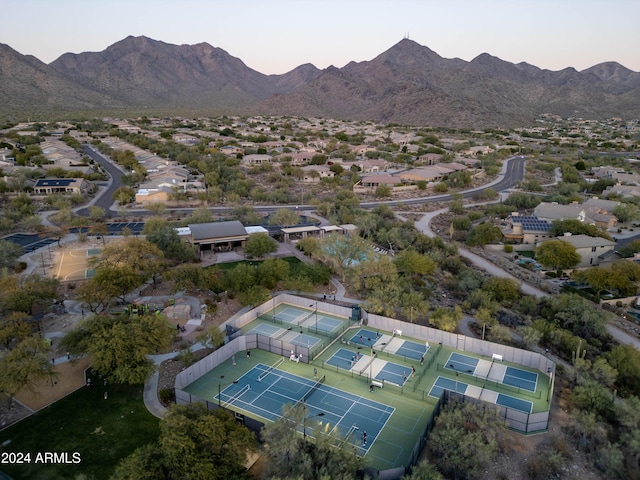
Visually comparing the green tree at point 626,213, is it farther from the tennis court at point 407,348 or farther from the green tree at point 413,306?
the tennis court at point 407,348

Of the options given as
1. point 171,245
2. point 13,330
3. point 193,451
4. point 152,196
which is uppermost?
point 13,330

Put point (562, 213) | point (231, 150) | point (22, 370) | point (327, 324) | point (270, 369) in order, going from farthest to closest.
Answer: point (231, 150) → point (562, 213) → point (327, 324) → point (270, 369) → point (22, 370)

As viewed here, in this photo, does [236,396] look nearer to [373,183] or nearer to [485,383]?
[485,383]

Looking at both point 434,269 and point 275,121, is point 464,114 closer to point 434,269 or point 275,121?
point 275,121

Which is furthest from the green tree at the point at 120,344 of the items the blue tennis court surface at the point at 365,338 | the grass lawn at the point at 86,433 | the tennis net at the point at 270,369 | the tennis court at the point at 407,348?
the tennis court at the point at 407,348

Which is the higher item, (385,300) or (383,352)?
(385,300)

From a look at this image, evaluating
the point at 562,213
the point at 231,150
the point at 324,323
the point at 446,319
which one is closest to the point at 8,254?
the point at 324,323
